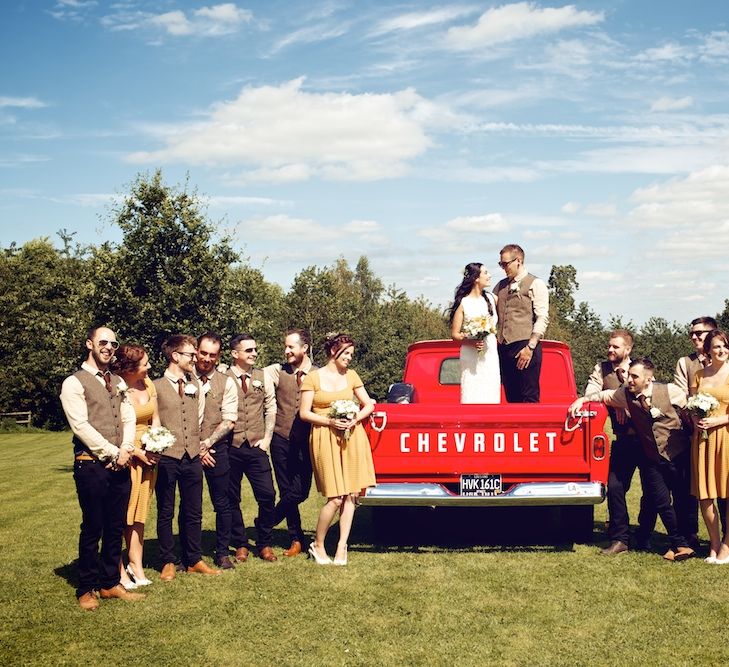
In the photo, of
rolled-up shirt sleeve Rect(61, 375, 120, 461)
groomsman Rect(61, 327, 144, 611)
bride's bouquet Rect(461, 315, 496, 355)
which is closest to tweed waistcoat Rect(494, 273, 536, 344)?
bride's bouquet Rect(461, 315, 496, 355)

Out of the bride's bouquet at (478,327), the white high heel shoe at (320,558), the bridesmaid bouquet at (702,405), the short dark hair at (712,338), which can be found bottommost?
the white high heel shoe at (320,558)

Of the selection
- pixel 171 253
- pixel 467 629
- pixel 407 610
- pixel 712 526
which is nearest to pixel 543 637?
pixel 467 629

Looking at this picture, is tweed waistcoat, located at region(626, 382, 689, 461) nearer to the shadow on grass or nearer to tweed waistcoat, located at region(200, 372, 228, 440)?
the shadow on grass

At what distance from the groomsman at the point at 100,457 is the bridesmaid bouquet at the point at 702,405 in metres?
4.74

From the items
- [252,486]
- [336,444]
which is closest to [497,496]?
[336,444]

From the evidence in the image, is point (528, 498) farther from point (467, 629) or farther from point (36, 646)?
point (36, 646)

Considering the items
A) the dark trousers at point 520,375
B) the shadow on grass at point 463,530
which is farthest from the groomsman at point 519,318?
the shadow on grass at point 463,530

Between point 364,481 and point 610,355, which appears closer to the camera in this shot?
point 364,481

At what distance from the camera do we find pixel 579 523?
8859mm

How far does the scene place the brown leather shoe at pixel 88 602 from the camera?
6629mm

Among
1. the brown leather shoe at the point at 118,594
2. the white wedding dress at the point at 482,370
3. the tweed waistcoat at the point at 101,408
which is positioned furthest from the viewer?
the white wedding dress at the point at 482,370

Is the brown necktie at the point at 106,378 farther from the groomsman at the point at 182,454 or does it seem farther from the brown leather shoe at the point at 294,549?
the brown leather shoe at the point at 294,549

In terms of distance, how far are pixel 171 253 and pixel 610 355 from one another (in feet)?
55.7

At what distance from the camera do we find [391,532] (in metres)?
9.08
